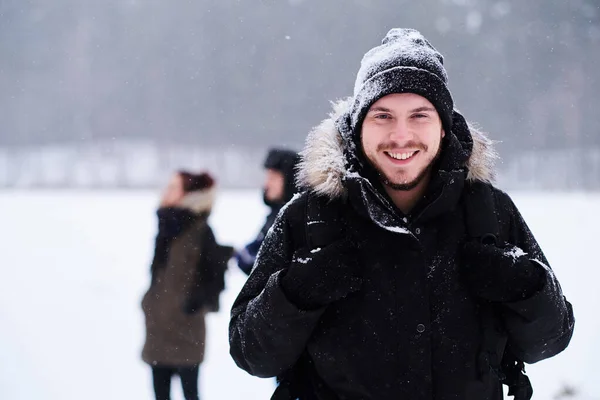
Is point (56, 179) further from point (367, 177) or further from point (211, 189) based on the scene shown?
point (367, 177)

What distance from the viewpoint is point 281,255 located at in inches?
51.4

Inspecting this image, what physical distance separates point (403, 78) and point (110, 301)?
5639 mm

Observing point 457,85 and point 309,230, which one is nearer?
point 309,230

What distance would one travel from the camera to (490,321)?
4.06 ft

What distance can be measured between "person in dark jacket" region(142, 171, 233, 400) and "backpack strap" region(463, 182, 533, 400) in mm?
1805

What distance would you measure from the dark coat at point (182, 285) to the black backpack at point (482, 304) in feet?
5.24

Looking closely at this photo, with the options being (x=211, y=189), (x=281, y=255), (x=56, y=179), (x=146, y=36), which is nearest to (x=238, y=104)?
(x=146, y=36)

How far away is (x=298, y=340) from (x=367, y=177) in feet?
1.23

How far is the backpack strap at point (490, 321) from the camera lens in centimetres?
123

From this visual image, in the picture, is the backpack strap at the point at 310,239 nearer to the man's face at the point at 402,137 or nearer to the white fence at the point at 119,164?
the man's face at the point at 402,137

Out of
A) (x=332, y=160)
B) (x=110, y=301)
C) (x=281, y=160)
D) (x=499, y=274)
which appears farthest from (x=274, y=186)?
(x=110, y=301)

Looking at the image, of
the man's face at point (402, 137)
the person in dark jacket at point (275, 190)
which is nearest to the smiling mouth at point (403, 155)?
the man's face at point (402, 137)

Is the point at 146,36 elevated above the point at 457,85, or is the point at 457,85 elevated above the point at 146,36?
the point at 146,36

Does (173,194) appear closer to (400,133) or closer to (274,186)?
(274,186)
